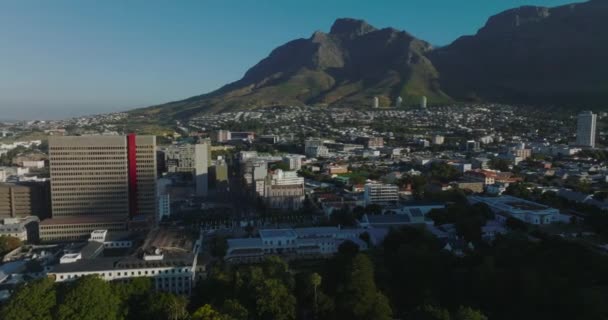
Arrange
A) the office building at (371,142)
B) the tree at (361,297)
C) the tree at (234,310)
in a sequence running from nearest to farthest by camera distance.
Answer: the tree at (234,310)
the tree at (361,297)
the office building at (371,142)

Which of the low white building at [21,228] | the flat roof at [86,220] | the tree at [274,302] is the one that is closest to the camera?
the tree at [274,302]

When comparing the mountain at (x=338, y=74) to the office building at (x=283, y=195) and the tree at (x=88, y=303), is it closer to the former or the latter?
the office building at (x=283, y=195)

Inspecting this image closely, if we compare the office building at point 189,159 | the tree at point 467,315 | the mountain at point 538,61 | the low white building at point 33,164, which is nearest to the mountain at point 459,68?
the mountain at point 538,61

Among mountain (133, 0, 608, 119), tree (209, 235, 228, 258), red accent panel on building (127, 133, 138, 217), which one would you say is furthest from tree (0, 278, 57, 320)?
mountain (133, 0, 608, 119)

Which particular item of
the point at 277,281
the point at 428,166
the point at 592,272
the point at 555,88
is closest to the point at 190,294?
the point at 277,281

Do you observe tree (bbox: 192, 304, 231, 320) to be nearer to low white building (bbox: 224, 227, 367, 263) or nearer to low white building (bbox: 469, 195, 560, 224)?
low white building (bbox: 224, 227, 367, 263)

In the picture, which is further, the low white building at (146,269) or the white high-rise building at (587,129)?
the white high-rise building at (587,129)

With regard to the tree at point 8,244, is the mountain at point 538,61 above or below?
above

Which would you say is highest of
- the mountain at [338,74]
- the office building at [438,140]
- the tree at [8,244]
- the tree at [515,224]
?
the mountain at [338,74]
